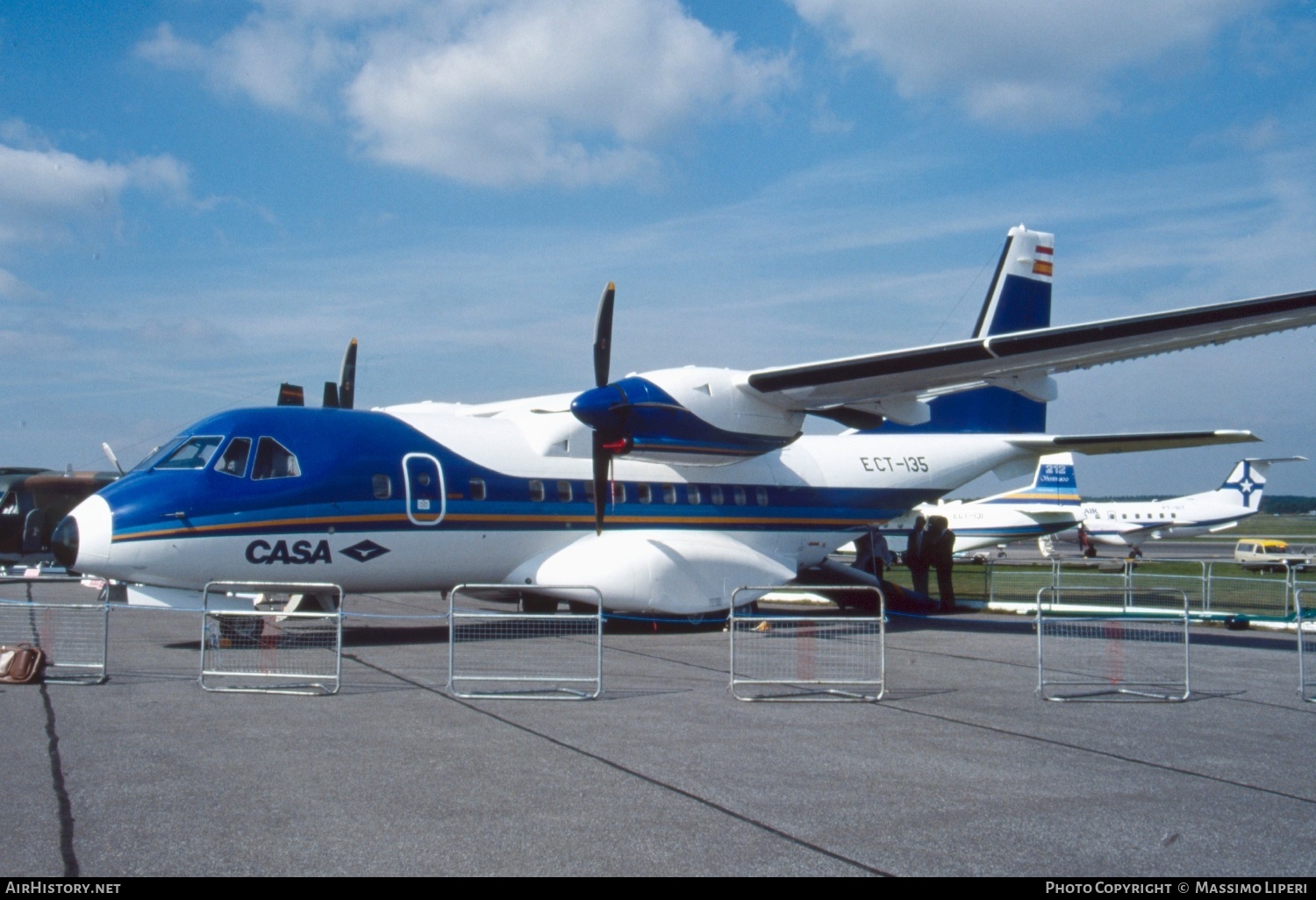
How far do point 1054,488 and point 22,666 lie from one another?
41.3 meters

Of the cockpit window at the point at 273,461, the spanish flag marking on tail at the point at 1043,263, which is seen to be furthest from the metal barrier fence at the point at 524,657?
the spanish flag marking on tail at the point at 1043,263

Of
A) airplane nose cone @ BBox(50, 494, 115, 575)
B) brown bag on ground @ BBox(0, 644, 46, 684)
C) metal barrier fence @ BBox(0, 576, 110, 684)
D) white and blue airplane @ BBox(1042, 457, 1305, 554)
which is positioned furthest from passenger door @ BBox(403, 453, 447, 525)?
white and blue airplane @ BBox(1042, 457, 1305, 554)

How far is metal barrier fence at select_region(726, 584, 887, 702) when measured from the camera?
1009 centimetres

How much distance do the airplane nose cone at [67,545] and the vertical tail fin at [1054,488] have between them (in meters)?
38.6

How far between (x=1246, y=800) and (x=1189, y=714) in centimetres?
325

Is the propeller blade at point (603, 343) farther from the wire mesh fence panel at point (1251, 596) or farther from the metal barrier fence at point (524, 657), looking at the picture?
the wire mesh fence panel at point (1251, 596)

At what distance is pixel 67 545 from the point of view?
1241 cm

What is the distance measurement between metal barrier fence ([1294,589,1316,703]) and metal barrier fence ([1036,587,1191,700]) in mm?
974

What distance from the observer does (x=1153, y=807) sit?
20.0 ft

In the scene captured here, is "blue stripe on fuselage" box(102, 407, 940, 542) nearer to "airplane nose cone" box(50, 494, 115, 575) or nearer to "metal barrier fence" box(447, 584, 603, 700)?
"airplane nose cone" box(50, 494, 115, 575)

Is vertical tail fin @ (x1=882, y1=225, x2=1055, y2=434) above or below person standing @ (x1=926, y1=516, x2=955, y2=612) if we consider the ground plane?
above

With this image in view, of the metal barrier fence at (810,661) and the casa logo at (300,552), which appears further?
the casa logo at (300,552)

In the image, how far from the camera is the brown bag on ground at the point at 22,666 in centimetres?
992
